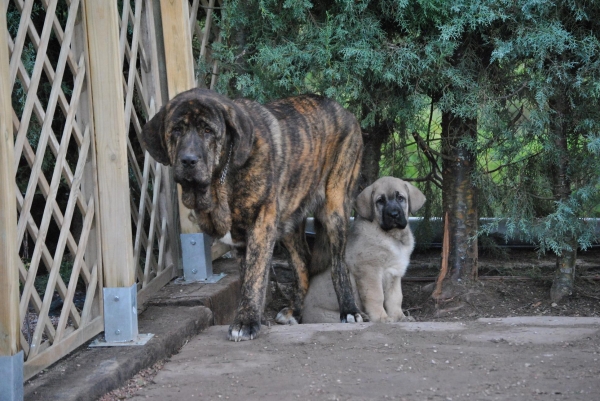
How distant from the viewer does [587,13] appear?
582cm

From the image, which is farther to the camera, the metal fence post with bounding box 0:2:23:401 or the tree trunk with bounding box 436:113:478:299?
the tree trunk with bounding box 436:113:478:299

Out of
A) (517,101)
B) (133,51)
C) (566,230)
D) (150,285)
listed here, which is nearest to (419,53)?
(517,101)

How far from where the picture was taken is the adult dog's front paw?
4.81 meters

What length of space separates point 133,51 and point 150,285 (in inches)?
65.7

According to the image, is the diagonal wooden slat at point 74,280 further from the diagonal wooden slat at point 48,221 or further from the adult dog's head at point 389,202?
the adult dog's head at point 389,202

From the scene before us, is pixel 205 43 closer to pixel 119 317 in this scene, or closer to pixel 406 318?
pixel 406 318

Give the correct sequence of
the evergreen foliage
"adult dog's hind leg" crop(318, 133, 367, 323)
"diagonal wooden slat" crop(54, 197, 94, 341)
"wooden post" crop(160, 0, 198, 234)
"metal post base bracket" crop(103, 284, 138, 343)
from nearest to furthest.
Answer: "diagonal wooden slat" crop(54, 197, 94, 341)
"metal post base bracket" crop(103, 284, 138, 343)
the evergreen foliage
"wooden post" crop(160, 0, 198, 234)
"adult dog's hind leg" crop(318, 133, 367, 323)

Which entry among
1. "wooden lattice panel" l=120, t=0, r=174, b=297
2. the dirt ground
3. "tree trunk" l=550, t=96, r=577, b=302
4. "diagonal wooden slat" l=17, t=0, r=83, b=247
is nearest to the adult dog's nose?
"diagonal wooden slat" l=17, t=0, r=83, b=247

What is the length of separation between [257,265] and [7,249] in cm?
211

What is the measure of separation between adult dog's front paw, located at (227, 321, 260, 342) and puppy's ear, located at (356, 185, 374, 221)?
Answer: 192 cm

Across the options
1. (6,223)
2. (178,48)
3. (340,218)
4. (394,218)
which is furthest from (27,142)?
(394,218)

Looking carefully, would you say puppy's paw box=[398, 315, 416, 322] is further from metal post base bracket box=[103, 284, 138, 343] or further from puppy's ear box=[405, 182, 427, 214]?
metal post base bracket box=[103, 284, 138, 343]

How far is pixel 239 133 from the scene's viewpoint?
4.81 metres

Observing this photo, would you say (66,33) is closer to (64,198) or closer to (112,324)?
(112,324)
